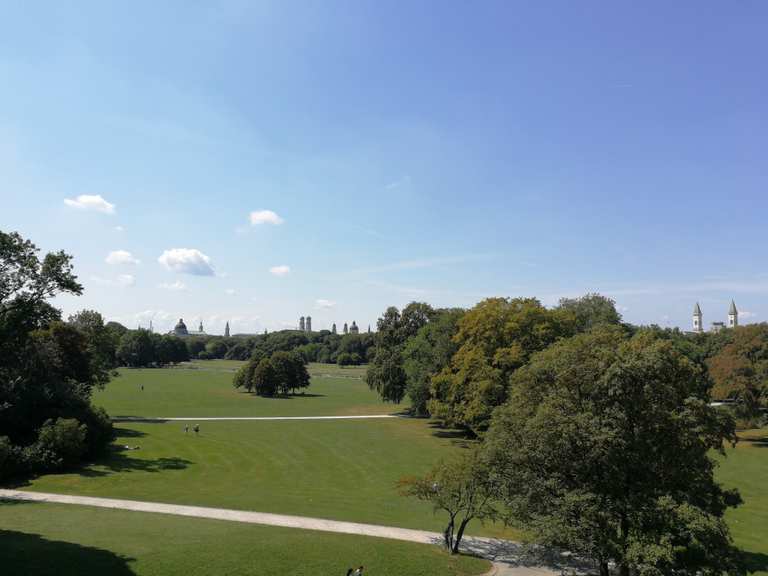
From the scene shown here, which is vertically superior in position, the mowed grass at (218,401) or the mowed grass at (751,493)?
the mowed grass at (218,401)

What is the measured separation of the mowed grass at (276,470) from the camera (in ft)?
86.4

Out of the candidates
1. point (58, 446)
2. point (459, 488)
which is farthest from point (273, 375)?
point (459, 488)

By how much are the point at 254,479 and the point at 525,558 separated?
18070 millimetres

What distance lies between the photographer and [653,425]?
17000 mm

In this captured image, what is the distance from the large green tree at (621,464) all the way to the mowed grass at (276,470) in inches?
321

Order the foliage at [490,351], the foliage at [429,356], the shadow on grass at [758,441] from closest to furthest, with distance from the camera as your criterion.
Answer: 1. the foliage at [490,351]
2. the shadow on grass at [758,441]
3. the foliage at [429,356]

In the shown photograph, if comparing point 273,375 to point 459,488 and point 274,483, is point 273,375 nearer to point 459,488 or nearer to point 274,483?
point 274,483

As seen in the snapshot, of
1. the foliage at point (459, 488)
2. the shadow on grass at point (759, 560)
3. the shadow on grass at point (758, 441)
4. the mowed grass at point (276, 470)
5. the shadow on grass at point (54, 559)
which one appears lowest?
the shadow on grass at point (758, 441)

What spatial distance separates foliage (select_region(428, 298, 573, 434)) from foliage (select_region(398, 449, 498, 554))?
1988cm

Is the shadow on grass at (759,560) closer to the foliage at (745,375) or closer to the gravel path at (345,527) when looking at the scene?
the gravel path at (345,527)

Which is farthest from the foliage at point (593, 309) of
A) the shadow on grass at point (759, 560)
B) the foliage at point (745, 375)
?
the shadow on grass at point (759, 560)

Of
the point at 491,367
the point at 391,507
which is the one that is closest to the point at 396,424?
the point at 491,367

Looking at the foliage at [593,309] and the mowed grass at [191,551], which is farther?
the foliage at [593,309]

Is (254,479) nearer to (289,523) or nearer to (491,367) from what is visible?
(289,523)
